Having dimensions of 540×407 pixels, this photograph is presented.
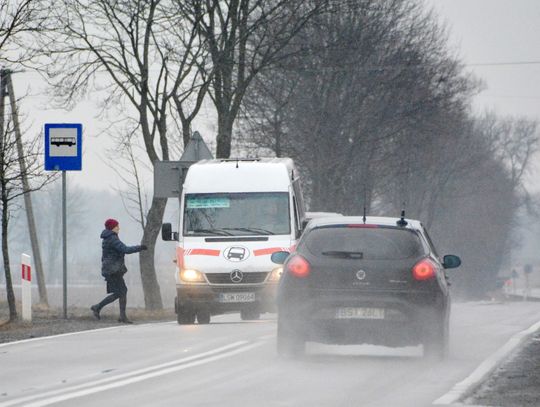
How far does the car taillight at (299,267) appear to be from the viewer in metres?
15.6

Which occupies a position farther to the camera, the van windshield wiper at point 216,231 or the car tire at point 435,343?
the van windshield wiper at point 216,231

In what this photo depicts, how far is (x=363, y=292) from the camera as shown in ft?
50.8

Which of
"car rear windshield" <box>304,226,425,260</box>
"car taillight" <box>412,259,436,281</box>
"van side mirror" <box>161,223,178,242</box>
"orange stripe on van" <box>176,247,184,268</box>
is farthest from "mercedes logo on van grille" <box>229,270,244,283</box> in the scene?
"car taillight" <box>412,259,436,281</box>

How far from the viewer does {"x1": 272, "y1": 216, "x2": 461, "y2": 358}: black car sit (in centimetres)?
1544

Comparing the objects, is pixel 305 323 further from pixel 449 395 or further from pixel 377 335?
pixel 449 395

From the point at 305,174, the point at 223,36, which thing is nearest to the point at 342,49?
the point at 305,174

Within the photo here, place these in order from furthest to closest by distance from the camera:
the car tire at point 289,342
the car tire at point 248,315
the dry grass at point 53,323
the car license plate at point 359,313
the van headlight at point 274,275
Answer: the car tire at point 248,315
the van headlight at point 274,275
the dry grass at point 53,323
the car tire at point 289,342
the car license plate at point 359,313

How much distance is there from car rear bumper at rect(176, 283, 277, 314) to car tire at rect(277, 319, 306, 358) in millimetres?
8213

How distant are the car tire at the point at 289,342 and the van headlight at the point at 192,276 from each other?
27.4 ft

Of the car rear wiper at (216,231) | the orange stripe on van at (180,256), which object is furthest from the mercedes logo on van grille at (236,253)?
the orange stripe on van at (180,256)

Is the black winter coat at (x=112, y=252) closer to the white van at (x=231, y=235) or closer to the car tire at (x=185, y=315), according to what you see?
the white van at (x=231, y=235)

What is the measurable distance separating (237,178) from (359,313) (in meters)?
9.51

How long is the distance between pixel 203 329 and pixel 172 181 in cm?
884

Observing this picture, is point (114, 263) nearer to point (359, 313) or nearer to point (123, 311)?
point (123, 311)
